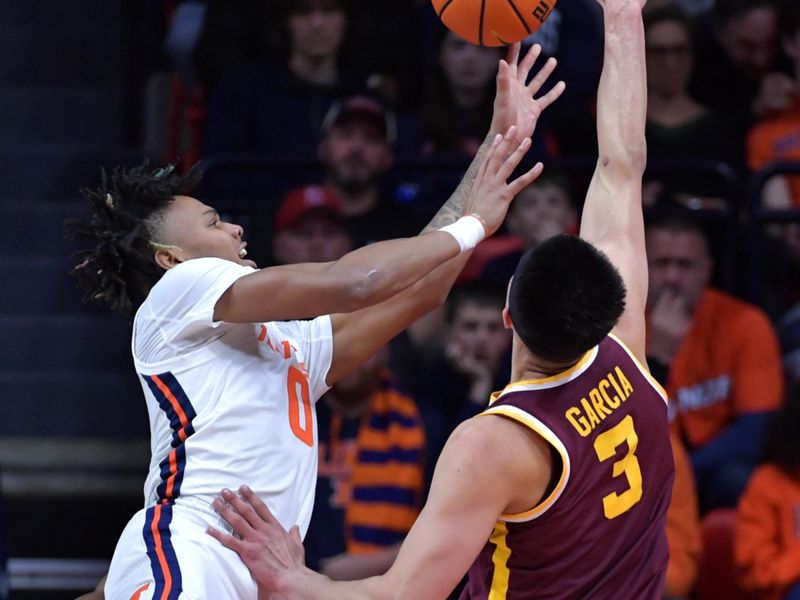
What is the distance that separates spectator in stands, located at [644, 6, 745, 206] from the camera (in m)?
6.95

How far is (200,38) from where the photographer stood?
770 centimetres

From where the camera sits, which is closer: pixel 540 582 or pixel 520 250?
pixel 540 582

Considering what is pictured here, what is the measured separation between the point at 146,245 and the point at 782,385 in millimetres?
3263

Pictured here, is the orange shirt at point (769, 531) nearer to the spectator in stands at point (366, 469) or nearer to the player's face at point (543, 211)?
the spectator in stands at point (366, 469)

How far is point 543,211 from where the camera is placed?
6.56m

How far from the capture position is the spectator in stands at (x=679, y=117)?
6949 millimetres

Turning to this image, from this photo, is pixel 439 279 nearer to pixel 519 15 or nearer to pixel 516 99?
pixel 516 99

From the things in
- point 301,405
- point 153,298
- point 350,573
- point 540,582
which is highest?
point 153,298

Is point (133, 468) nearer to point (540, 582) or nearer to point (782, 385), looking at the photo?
point (782, 385)

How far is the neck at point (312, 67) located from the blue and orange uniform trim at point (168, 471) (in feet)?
12.0

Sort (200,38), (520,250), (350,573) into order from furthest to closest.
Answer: (200,38) < (520,250) < (350,573)

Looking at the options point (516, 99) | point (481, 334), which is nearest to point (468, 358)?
point (481, 334)

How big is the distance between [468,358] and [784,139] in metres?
1.96

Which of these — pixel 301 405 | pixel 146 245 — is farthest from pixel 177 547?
pixel 146 245
